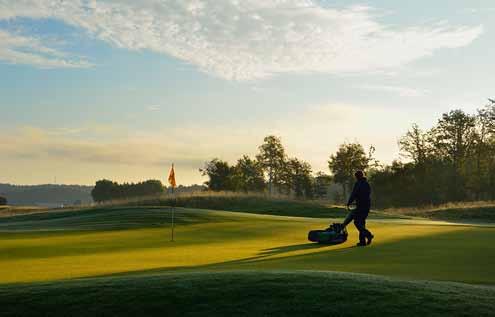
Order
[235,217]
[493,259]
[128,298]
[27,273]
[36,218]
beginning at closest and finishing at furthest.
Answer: [128,298] < [27,273] < [493,259] < [235,217] < [36,218]

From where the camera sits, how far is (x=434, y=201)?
3812 inches

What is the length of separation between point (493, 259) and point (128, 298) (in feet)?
36.0

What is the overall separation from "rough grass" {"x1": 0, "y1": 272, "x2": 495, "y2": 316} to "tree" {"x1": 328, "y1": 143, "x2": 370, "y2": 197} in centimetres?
9270

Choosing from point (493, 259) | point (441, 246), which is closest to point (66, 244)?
point (441, 246)

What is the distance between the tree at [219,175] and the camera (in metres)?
108

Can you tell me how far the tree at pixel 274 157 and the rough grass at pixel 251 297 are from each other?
101 meters

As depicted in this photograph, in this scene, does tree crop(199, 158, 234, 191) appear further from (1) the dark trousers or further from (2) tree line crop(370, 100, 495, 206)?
A: (1) the dark trousers

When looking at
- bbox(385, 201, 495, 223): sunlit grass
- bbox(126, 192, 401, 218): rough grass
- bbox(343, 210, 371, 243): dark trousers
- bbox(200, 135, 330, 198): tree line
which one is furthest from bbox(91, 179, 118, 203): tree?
bbox(343, 210, 371, 243): dark trousers

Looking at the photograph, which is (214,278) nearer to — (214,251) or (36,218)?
(214,251)

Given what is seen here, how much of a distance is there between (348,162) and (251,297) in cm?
9448

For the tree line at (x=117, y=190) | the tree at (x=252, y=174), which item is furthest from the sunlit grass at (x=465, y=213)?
the tree line at (x=117, y=190)

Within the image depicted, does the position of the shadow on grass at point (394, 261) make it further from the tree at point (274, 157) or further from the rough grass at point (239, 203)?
the tree at point (274, 157)

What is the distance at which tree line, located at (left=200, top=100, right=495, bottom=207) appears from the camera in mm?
97000

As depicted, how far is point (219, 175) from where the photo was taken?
11025 centimetres
